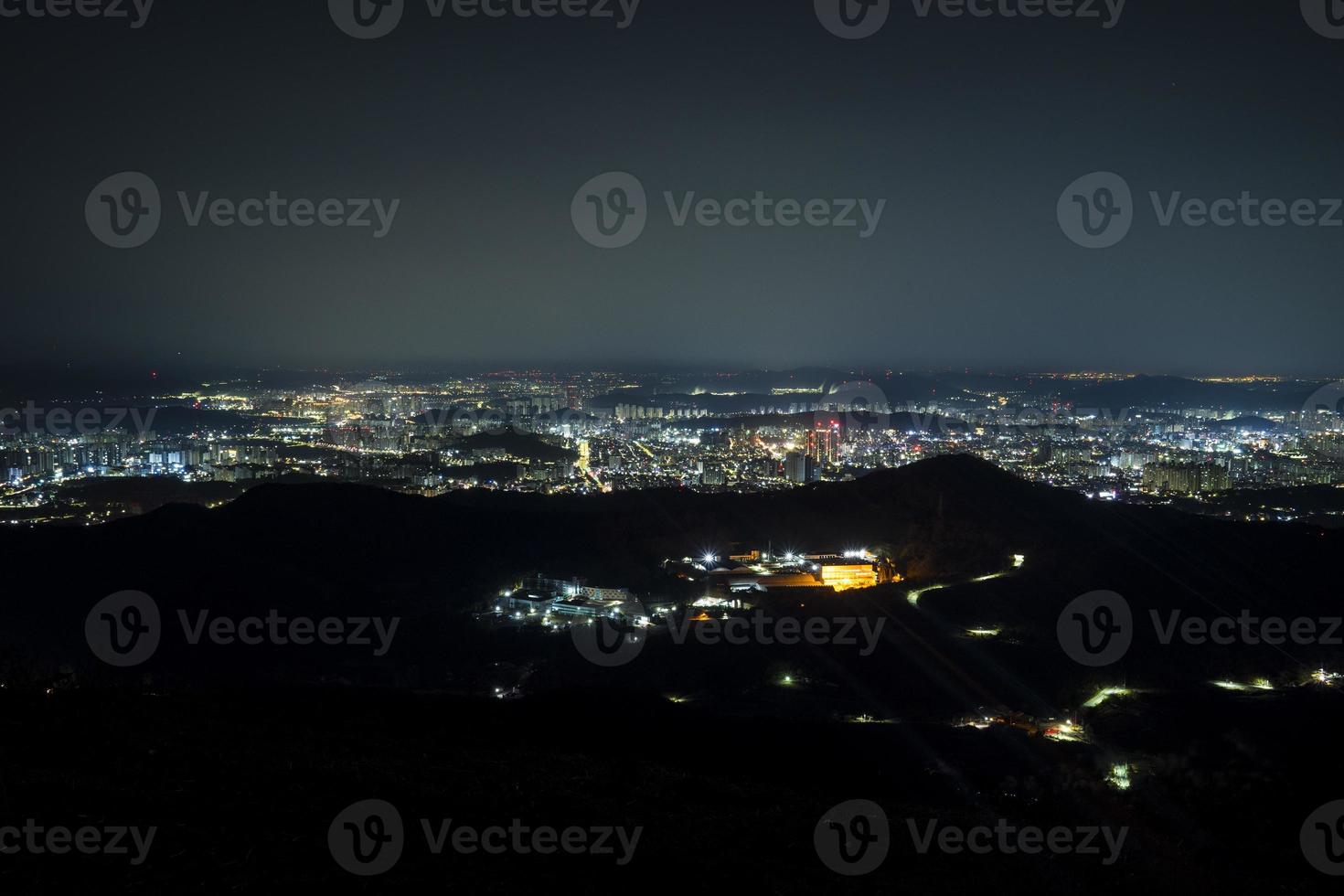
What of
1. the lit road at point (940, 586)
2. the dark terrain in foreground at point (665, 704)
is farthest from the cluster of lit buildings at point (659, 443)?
the lit road at point (940, 586)

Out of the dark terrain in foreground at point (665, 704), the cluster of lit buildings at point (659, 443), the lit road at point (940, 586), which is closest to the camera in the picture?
the dark terrain in foreground at point (665, 704)

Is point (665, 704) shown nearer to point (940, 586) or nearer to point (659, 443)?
point (940, 586)

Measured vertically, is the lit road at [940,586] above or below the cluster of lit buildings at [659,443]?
below

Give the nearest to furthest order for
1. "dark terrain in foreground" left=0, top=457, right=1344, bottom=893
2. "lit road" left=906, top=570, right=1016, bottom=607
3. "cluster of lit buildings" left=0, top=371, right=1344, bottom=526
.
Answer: "dark terrain in foreground" left=0, top=457, right=1344, bottom=893
"lit road" left=906, top=570, right=1016, bottom=607
"cluster of lit buildings" left=0, top=371, right=1344, bottom=526

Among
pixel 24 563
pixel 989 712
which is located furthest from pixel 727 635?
pixel 24 563

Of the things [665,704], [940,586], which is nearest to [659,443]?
[940,586]

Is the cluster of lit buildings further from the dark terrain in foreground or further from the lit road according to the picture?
the lit road

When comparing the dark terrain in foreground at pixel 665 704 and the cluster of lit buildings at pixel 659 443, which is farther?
the cluster of lit buildings at pixel 659 443

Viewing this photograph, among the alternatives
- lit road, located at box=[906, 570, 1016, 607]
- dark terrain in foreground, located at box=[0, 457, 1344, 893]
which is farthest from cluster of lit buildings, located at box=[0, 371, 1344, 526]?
lit road, located at box=[906, 570, 1016, 607]

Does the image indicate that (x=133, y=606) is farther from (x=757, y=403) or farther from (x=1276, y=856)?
(x=757, y=403)

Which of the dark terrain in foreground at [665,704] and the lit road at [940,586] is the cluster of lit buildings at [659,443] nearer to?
the dark terrain in foreground at [665,704]

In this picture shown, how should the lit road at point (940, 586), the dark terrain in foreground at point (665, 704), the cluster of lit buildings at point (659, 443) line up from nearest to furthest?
the dark terrain in foreground at point (665, 704)
the lit road at point (940, 586)
the cluster of lit buildings at point (659, 443)
